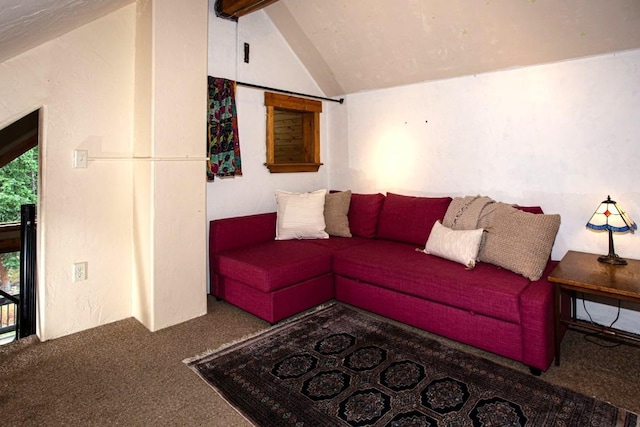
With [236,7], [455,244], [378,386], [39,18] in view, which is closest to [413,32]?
[236,7]

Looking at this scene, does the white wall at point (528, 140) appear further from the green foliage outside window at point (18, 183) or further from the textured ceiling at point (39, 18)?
the green foliage outside window at point (18, 183)

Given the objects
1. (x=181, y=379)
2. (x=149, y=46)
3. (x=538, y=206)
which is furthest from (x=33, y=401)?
(x=538, y=206)

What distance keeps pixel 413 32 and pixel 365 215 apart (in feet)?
5.30

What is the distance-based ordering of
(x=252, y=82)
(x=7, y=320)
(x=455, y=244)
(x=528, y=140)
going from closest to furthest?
(x=455, y=244) < (x=528, y=140) < (x=252, y=82) < (x=7, y=320)

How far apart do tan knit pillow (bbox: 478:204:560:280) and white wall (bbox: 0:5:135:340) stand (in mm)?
2633

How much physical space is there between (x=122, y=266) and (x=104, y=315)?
37cm

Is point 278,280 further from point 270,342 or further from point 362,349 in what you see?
point 362,349

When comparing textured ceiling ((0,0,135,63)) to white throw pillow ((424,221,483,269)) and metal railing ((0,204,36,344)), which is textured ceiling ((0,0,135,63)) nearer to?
metal railing ((0,204,36,344))

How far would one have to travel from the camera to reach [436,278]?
2428 millimetres

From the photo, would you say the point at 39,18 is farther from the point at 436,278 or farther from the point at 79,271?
the point at 436,278

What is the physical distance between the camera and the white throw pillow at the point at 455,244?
254cm

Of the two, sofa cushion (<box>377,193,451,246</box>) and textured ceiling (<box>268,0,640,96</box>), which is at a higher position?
textured ceiling (<box>268,0,640,96</box>)

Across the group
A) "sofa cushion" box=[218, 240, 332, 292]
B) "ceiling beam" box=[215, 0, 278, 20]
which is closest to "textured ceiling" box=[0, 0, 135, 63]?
"ceiling beam" box=[215, 0, 278, 20]

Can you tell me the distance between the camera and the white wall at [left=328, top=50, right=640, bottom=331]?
2516 mm
